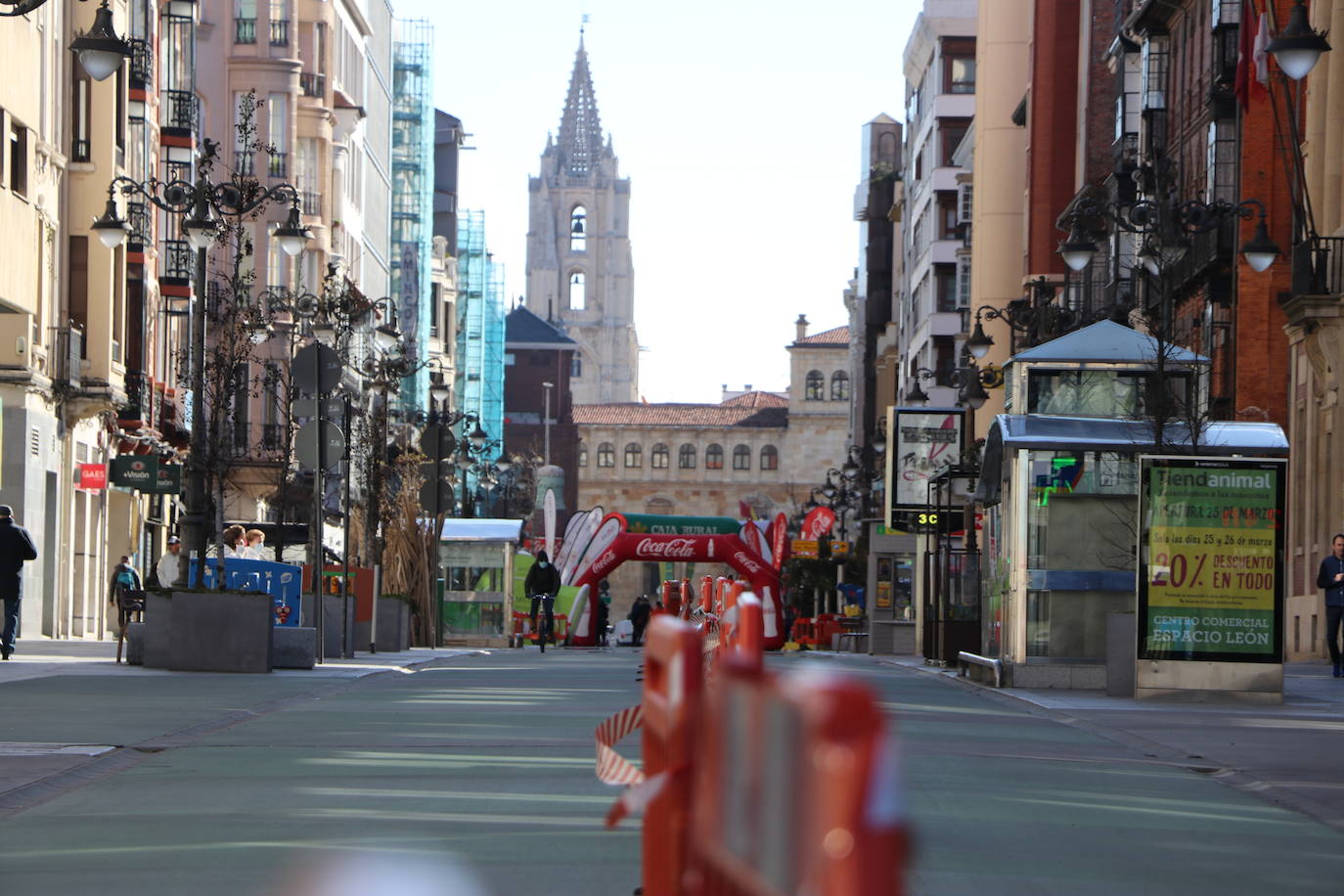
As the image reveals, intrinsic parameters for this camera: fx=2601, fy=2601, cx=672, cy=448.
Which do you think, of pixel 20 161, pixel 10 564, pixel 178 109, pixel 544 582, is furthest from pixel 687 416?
pixel 10 564

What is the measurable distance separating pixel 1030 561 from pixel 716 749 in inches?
878

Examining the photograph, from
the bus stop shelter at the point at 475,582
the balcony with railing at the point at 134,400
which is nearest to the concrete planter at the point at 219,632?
the bus stop shelter at the point at 475,582

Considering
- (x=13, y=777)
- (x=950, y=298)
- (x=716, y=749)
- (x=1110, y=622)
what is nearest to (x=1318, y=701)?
(x=1110, y=622)

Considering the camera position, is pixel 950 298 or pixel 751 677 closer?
pixel 751 677

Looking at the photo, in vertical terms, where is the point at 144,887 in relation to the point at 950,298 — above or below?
below

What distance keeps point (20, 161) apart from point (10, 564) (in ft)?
41.0

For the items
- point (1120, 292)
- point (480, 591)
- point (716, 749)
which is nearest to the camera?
point (716, 749)

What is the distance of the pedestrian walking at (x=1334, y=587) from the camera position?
2944 centimetres

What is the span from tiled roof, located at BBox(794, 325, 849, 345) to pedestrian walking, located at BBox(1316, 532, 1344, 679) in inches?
6041

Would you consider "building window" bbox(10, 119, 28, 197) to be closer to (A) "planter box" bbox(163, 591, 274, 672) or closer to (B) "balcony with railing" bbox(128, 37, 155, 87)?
(B) "balcony with railing" bbox(128, 37, 155, 87)

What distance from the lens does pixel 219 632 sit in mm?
25594

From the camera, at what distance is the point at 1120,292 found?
56.1 meters

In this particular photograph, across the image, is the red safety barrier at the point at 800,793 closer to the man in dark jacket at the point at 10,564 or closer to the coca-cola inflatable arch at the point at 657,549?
the man in dark jacket at the point at 10,564

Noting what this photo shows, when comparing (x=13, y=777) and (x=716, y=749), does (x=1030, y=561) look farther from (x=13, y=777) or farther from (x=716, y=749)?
(x=716, y=749)
